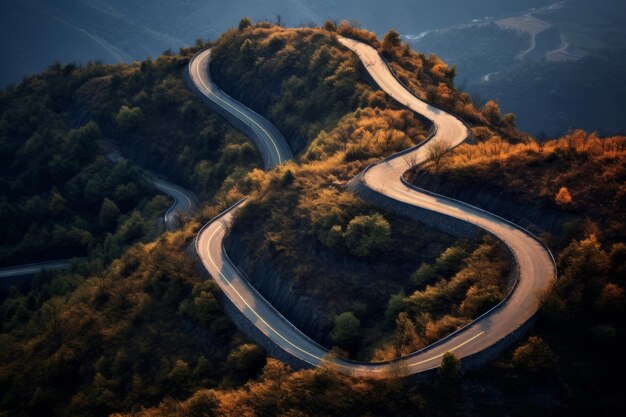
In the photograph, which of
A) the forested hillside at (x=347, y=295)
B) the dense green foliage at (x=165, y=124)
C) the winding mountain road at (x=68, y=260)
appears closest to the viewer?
Result: the forested hillside at (x=347, y=295)

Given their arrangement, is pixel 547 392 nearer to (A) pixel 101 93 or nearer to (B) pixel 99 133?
(B) pixel 99 133

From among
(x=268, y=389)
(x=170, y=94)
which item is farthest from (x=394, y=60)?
(x=268, y=389)

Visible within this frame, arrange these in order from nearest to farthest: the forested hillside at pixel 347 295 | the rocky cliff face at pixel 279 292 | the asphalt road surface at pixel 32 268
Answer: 1. the forested hillside at pixel 347 295
2. the rocky cliff face at pixel 279 292
3. the asphalt road surface at pixel 32 268

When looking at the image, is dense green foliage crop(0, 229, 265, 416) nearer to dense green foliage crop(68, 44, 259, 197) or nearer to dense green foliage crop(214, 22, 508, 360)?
dense green foliage crop(214, 22, 508, 360)

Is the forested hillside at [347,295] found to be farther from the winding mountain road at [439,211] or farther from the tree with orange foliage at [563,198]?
the winding mountain road at [439,211]

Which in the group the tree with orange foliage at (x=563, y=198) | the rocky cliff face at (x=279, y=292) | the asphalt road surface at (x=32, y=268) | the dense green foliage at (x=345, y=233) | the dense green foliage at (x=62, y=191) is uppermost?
the tree with orange foliage at (x=563, y=198)

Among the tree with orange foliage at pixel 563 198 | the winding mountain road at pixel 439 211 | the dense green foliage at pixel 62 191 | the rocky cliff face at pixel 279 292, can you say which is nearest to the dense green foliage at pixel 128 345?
the winding mountain road at pixel 439 211

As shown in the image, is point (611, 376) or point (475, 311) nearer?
point (611, 376)

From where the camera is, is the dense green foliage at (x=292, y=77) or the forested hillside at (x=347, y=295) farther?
the dense green foliage at (x=292, y=77)
